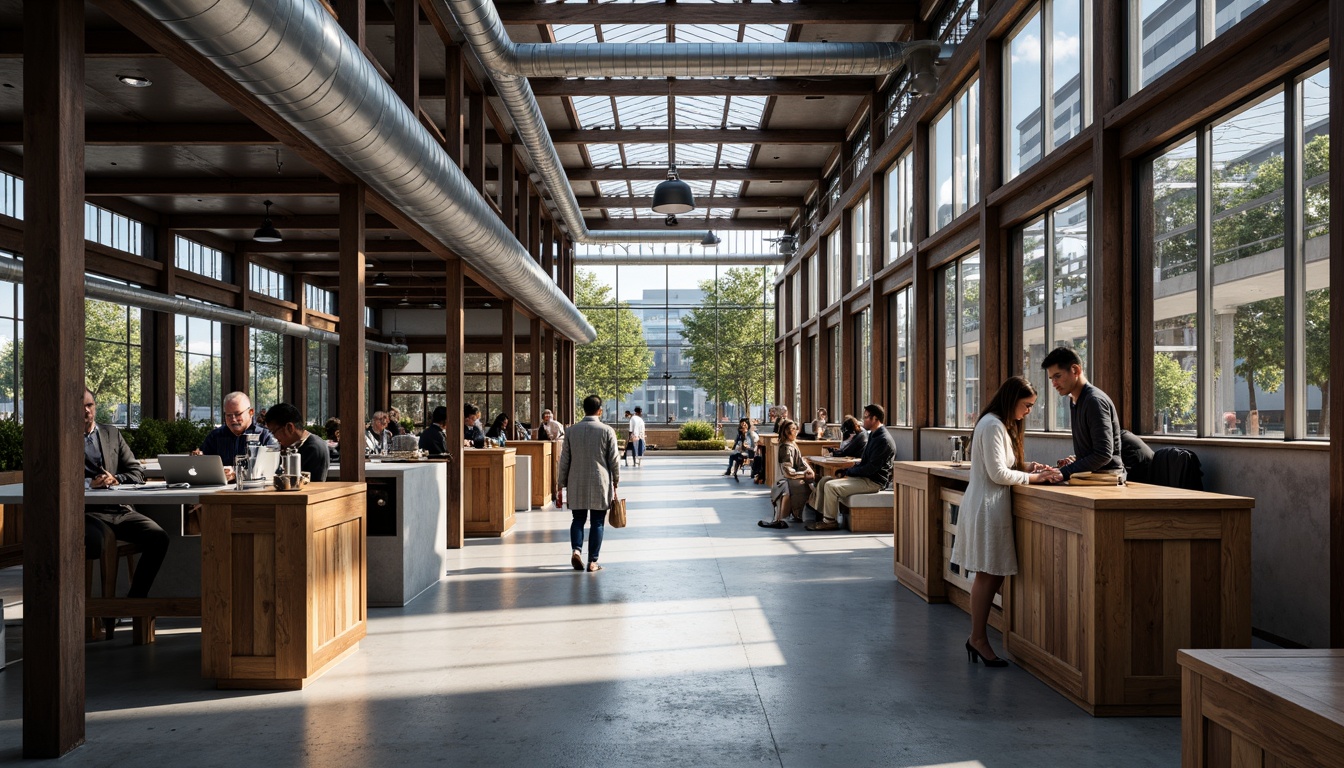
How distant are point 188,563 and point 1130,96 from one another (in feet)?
25.7

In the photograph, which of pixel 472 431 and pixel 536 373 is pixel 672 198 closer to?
pixel 472 431

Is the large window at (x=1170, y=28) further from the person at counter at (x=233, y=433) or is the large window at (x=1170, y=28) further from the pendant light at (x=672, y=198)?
Result: the person at counter at (x=233, y=433)

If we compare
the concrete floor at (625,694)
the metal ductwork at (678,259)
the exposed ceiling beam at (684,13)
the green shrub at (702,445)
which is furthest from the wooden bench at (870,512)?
the metal ductwork at (678,259)

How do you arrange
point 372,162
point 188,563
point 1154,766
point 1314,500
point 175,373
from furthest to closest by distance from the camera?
1. point 175,373
2. point 188,563
3. point 372,162
4. point 1314,500
5. point 1154,766

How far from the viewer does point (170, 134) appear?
1198cm

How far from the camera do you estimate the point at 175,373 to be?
751 inches

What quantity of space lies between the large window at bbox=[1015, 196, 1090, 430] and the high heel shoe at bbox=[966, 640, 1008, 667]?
393 centimetres

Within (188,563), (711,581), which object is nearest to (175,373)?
(188,563)

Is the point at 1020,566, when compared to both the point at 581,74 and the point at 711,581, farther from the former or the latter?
the point at 581,74

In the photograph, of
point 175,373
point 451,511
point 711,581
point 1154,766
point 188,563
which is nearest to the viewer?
point 1154,766

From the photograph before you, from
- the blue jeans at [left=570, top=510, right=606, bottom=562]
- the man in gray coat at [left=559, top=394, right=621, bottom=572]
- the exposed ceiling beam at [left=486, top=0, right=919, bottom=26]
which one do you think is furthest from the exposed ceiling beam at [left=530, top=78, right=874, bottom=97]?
the blue jeans at [left=570, top=510, right=606, bottom=562]

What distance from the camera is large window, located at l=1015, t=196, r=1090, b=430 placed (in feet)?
28.4

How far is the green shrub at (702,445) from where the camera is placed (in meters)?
30.7

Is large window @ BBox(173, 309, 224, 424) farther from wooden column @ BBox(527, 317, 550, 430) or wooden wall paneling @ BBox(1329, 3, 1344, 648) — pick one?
wooden wall paneling @ BBox(1329, 3, 1344, 648)
